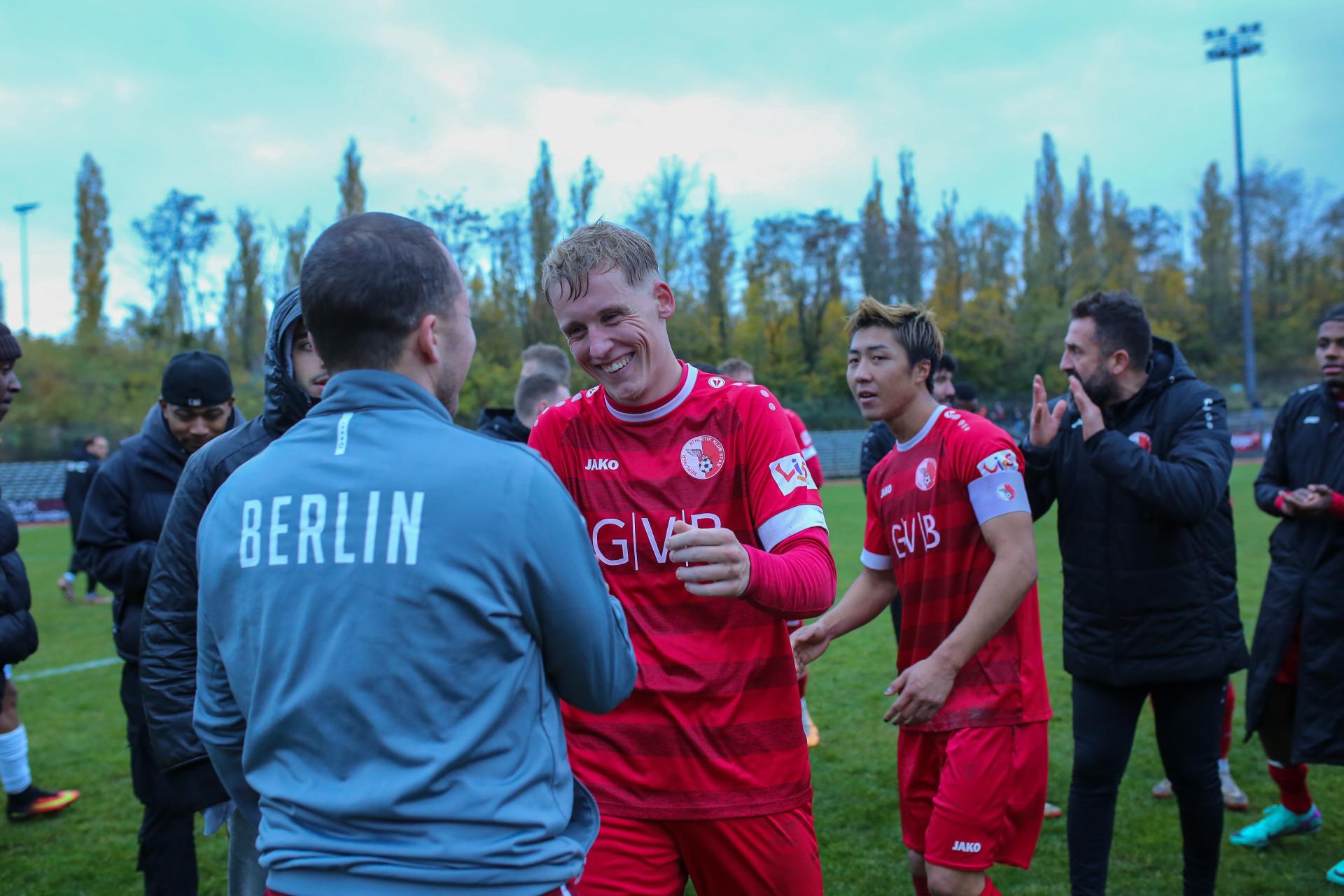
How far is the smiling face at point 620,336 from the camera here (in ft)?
8.71

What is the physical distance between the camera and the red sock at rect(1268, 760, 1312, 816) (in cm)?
474

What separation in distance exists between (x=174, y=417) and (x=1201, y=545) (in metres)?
4.23

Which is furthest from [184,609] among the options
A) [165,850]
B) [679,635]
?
[165,850]

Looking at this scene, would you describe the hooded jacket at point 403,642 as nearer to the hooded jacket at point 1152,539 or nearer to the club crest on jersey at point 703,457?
the club crest on jersey at point 703,457

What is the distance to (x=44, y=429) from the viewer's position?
36812 millimetres

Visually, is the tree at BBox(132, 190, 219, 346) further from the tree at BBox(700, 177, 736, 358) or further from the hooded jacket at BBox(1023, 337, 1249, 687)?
the hooded jacket at BBox(1023, 337, 1249, 687)

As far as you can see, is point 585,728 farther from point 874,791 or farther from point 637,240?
point 874,791

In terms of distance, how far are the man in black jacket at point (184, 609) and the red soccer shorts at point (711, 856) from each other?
39.9 inches

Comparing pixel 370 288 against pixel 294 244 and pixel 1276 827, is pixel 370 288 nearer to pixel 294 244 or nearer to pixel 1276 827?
pixel 1276 827

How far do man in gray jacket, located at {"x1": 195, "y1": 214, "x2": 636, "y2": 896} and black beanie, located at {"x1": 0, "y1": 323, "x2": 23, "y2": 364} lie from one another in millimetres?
3546

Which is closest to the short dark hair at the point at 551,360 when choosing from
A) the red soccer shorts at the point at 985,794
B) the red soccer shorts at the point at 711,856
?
the red soccer shorts at the point at 985,794

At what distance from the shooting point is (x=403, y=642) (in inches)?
57.5

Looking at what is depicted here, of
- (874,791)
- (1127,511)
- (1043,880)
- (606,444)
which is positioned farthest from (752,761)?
(874,791)

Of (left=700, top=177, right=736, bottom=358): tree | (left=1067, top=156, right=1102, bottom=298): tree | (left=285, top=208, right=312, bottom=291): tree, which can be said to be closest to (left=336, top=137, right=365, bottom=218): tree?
(left=285, top=208, right=312, bottom=291): tree
